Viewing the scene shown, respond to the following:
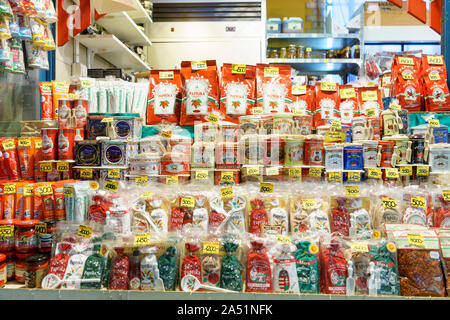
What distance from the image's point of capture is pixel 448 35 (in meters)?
3.01

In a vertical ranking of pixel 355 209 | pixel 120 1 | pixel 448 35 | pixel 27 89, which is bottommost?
pixel 355 209

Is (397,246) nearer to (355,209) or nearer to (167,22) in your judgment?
(355,209)

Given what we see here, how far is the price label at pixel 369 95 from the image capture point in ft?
9.00

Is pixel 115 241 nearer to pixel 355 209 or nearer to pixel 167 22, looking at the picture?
pixel 355 209

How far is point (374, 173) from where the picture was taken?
2.02 meters

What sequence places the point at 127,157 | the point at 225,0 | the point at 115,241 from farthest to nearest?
the point at 225,0 → the point at 127,157 → the point at 115,241

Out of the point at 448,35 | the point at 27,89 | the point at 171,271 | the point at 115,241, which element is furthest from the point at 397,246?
the point at 27,89

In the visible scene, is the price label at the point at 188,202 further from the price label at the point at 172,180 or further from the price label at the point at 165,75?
the price label at the point at 165,75

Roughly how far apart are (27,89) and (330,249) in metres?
2.56

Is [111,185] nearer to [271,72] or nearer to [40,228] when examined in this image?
[40,228]

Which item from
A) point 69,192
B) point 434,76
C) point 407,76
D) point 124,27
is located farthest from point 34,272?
point 124,27

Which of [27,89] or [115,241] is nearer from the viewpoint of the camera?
[115,241]
